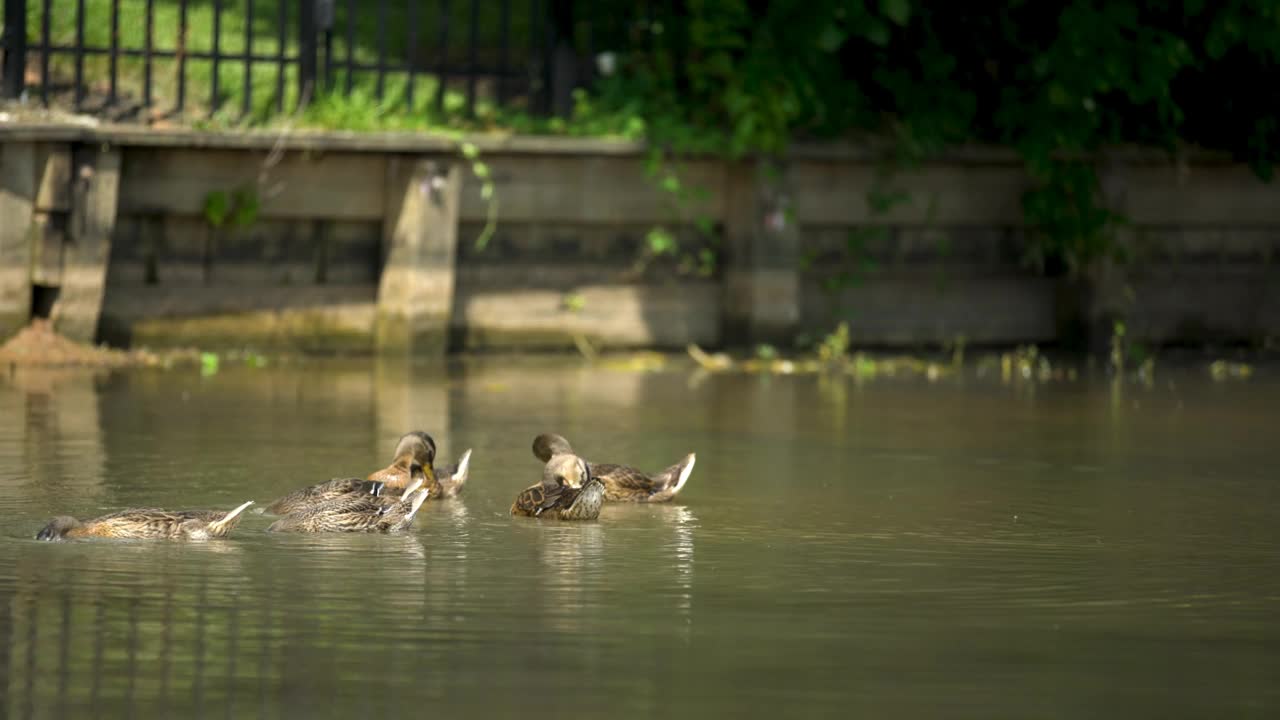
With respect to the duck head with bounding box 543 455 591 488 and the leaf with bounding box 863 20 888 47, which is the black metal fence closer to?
the leaf with bounding box 863 20 888 47

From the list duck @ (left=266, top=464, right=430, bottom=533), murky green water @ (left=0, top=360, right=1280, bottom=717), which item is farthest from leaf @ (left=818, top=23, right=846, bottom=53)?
duck @ (left=266, top=464, right=430, bottom=533)

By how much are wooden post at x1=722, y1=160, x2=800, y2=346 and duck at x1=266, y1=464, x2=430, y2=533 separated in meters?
10.8

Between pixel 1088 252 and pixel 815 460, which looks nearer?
pixel 815 460

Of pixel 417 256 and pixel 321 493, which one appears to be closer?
pixel 321 493

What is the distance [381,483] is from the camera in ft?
35.7

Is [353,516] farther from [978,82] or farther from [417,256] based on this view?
[978,82]

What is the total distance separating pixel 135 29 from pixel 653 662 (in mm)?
14566

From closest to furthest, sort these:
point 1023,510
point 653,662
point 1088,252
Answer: point 653,662
point 1023,510
point 1088,252

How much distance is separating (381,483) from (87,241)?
820 centimetres

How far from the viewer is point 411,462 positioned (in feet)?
37.6

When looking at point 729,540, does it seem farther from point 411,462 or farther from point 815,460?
point 815,460

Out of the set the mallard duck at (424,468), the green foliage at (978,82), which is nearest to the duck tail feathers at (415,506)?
the mallard duck at (424,468)

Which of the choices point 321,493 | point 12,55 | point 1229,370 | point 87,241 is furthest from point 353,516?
point 1229,370

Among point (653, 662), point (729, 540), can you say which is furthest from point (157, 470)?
point (653, 662)
